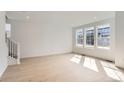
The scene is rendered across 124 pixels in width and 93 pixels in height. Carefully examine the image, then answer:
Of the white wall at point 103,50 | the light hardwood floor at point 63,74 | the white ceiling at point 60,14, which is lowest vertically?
the light hardwood floor at point 63,74

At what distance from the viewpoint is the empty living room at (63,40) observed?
5086mm

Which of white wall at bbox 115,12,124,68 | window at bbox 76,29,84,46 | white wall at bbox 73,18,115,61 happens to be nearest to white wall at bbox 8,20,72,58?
window at bbox 76,29,84,46

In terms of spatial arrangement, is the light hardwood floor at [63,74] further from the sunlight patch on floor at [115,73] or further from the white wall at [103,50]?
the white wall at [103,50]

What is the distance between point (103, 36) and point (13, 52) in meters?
5.04

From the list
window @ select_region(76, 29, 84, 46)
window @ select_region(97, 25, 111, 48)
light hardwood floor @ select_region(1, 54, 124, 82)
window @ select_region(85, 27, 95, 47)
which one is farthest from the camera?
window @ select_region(76, 29, 84, 46)

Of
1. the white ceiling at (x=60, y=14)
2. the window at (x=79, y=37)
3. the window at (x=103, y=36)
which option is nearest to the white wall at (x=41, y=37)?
the window at (x=79, y=37)

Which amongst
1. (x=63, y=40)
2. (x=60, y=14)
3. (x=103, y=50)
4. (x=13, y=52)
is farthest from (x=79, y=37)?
(x=13, y=52)

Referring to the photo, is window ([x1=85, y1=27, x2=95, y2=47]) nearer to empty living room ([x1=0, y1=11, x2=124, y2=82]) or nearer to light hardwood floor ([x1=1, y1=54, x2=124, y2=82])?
empty living room ([x1=0, y1=11, x2=124, y2=82])

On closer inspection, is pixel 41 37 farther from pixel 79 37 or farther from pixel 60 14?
pixel 60 14

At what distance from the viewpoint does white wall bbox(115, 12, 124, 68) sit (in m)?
4.73

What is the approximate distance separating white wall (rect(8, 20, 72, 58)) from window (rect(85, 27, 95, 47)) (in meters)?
1.84

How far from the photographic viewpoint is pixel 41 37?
8367mm

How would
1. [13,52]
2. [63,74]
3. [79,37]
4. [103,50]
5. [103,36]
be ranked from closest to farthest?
[63,74] < [13,52] < [103,50] < [103,36] < [79,37]
